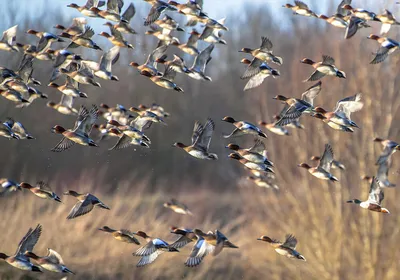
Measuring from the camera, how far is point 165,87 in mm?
9375

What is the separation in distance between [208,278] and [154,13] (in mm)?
8650

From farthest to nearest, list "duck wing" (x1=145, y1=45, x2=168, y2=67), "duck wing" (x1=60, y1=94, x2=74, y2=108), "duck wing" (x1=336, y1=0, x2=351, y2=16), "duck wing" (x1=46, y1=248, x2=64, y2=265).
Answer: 1. "duck wing" (x1=60, y1=94, x2=74, y2=108)
2. "duck wing" (x1=145, y1=45, x2=168, y2=67)
3. "duck wing" (x1=336, y1=0, x2=351, y2=16)
4. "duck wing" (x1=46, y1=248, x2=64, y2=265)

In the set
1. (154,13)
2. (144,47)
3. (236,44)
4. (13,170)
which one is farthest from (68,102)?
(236,44)

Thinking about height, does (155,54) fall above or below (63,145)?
above

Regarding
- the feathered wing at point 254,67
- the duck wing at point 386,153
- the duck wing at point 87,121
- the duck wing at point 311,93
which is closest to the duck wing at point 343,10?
the duck wing at point 311,93

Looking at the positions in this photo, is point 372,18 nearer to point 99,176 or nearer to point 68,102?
point 68,102

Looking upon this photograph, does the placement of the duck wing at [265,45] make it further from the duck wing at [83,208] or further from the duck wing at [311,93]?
the duck wing at [83,208]

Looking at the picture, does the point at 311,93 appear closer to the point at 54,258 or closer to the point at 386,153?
the point at 386,153

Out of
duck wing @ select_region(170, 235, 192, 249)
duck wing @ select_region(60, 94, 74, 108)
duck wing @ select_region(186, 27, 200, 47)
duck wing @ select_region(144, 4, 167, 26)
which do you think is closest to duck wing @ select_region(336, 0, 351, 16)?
duck wing @ select_region(186, 27, 200, 47)

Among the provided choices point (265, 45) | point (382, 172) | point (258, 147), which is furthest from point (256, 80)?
point (382, 172)

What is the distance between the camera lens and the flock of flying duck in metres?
8.66

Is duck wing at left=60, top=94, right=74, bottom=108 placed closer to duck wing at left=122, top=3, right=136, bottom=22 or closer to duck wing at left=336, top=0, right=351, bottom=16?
duck wing at left=122, top=3, right=136, bottom=22

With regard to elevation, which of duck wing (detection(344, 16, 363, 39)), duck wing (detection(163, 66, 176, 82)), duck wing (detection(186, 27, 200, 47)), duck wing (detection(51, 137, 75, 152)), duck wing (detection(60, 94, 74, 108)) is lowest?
duck wing (detection(60, 94, 74, 108))

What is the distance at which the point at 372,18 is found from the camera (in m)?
8.84
